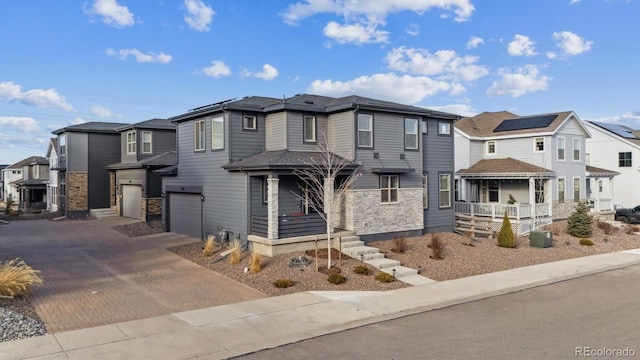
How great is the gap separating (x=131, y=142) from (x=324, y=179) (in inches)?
736

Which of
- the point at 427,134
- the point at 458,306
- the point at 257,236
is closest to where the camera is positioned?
the point at 458,306

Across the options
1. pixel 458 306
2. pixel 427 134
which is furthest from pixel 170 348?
pixel 427 134

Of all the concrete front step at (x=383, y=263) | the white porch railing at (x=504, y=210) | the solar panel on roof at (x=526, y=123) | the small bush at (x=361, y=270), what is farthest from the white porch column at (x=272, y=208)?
the solar panel on roof at (x=526, y=123)

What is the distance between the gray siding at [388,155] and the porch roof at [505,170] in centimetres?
959

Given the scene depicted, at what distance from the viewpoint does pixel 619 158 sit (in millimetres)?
38906

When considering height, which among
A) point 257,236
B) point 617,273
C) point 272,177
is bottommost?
point 617,273

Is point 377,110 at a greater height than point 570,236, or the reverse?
point 377,110

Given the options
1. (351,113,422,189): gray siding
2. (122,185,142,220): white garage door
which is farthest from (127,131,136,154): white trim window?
(351,113,422,189): gray siding

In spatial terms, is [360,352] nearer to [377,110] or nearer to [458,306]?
[458,306]

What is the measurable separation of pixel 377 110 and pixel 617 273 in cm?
1092

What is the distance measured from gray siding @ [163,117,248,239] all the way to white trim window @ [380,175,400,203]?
6160mm

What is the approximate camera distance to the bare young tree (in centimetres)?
1725

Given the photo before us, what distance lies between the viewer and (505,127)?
3275 centimetres

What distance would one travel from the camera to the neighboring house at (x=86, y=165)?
32.3 m
